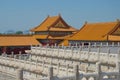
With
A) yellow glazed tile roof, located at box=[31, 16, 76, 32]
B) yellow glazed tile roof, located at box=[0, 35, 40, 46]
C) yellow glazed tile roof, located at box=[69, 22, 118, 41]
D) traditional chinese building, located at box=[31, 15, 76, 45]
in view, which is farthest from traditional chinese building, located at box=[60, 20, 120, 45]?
yellow glazed tile roof, located at box=[31, 16, 76, 32]

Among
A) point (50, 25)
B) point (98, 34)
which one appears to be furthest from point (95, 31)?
point (50, 25)

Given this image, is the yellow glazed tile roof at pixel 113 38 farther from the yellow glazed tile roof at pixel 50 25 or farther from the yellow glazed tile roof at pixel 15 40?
the yellow glazed tile roof at pixel 50 25

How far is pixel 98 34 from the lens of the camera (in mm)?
41688

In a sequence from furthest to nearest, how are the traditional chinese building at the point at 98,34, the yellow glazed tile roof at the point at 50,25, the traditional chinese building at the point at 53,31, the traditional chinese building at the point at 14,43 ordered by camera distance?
the yellow glazed tile roof at the point at 50,25, the traditional chinese building at the point at 53,31, the traditional chinese building at the point at 14,43, the traditional chinese building at the point at 98,34

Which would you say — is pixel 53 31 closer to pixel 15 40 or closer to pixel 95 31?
pixel 15 40

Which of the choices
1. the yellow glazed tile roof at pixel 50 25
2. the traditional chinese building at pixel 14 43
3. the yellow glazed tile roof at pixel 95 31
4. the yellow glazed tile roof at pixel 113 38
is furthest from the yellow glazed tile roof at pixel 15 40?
the yellow glazed tile roof at pixel 113 38

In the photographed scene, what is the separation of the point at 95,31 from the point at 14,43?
1241cm

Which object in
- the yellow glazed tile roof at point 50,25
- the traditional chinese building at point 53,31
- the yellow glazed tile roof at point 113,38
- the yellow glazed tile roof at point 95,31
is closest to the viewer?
the yellow glazed tile roof at point 113,38

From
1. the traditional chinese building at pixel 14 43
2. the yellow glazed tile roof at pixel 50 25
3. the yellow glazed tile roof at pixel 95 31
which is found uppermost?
the yellow glazed tile roof at pixel 50 25

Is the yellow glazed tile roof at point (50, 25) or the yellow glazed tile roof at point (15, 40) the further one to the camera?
the yellow glazed tile roof at point (50, 25)

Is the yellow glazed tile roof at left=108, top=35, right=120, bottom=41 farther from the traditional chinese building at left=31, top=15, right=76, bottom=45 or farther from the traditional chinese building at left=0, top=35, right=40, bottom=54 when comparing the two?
the traditional chinese building at left=0, top=35, right=40, bottom=54

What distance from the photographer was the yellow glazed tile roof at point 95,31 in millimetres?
40744

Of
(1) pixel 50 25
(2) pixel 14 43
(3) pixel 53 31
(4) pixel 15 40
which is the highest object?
(1) pixel 50 25

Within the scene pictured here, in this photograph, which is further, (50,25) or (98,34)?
(50,25)
